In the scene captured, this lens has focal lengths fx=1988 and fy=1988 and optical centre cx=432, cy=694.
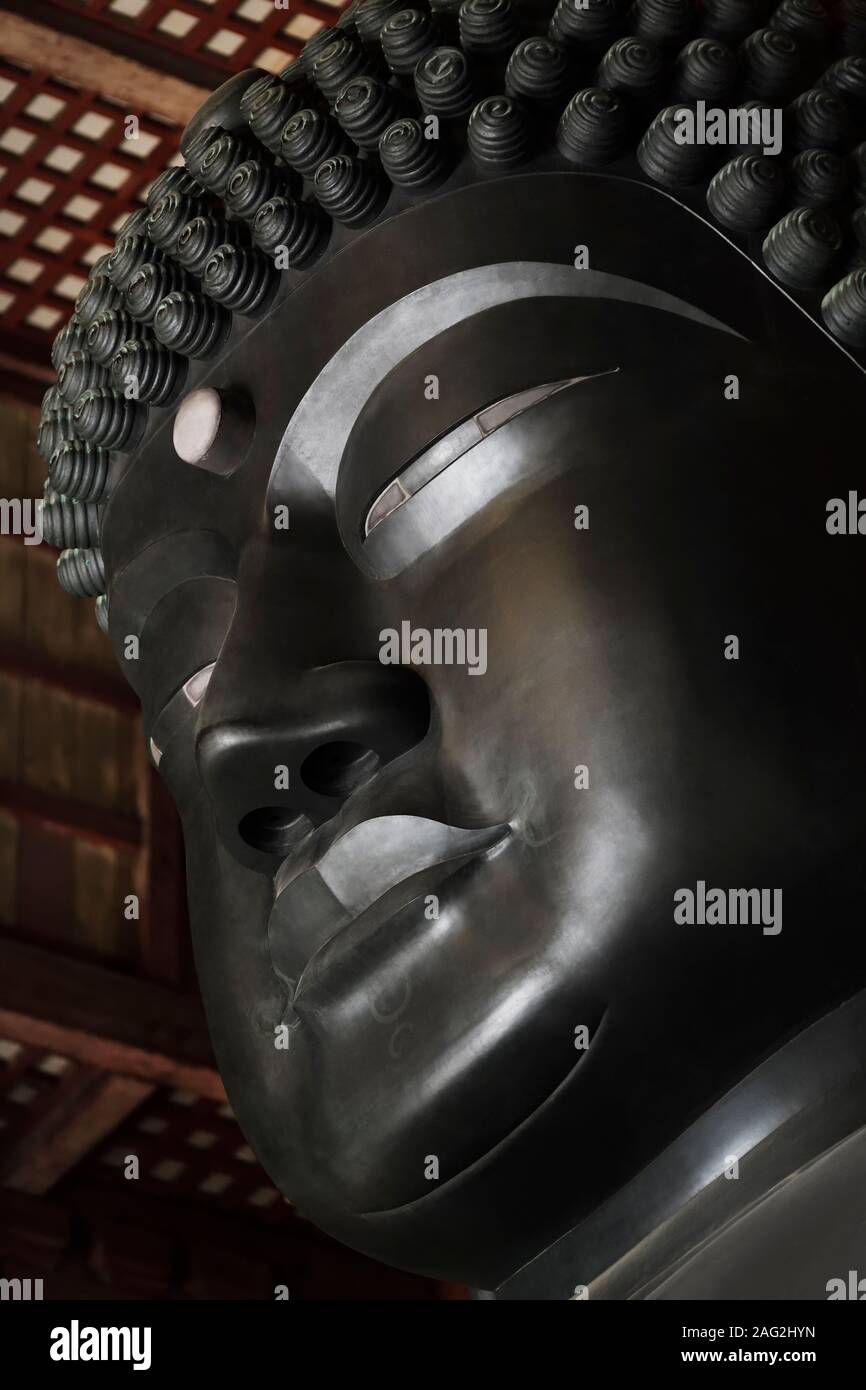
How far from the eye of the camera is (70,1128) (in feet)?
17.0

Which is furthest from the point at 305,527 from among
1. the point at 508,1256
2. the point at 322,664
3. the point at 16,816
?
the point at 16,816

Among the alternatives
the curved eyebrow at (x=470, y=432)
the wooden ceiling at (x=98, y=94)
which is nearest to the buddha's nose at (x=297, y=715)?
the curved eyebrow at (x=470, y=432)

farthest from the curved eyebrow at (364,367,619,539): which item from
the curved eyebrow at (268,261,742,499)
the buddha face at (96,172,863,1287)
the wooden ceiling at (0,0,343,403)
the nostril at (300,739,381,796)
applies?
the wooden ceiling at (0,0,343,403)

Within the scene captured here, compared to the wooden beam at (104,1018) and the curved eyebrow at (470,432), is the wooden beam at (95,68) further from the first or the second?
the curved eyebrow at (470,432)

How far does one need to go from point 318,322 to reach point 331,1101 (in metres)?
0.86

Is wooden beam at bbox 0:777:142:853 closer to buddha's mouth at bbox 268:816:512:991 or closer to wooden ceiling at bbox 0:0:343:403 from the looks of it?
wooden ceiling at bbox 0:0:343:403

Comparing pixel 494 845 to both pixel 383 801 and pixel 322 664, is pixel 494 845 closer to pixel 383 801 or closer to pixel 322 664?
pixel 383 801

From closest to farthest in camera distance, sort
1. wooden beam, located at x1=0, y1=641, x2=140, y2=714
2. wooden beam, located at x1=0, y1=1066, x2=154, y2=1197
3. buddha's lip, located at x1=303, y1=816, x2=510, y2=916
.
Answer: buddha's lip, located at x1=303, y1=816, x2=510, y2=916, wooden beam, located at x1=0, y1=1066, x2=154, y2=1197, wooden beam, located at x1=0, y1=641, x2=140, y2=714

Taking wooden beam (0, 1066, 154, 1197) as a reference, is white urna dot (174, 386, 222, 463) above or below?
above

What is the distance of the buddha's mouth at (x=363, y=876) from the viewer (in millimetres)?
1950

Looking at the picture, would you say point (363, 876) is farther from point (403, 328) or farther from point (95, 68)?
point (95, 68)

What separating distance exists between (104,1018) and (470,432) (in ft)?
10.5

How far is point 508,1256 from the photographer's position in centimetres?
207

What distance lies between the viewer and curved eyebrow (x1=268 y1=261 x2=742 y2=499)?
2.11 metres
